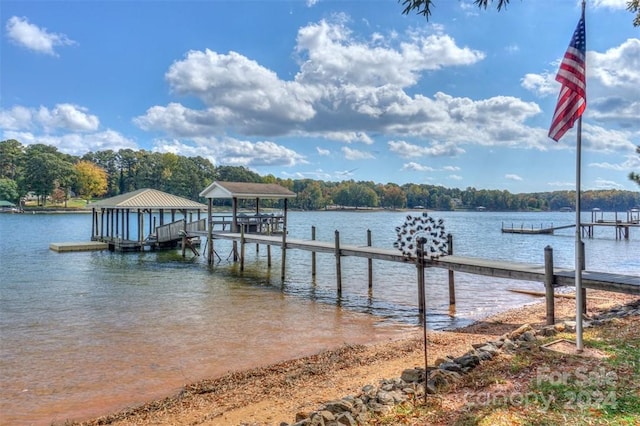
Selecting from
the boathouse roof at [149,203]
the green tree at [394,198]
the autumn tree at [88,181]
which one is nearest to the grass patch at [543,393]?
the boathouse roof at [149,203]

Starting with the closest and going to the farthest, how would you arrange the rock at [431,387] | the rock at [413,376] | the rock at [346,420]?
Answer: the rock at [346,420], the rock at [431,387], the rock at [413,376]

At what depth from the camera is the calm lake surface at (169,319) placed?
7508 millimetres

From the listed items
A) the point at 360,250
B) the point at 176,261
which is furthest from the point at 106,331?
the point at 176,261

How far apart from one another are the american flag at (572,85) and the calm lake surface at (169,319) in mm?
6393

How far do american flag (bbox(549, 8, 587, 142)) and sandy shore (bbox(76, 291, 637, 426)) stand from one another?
4.52 m

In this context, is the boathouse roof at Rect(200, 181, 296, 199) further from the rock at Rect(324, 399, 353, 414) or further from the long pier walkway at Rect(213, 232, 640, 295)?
the rock at Rect(324, 399, 353, 414)

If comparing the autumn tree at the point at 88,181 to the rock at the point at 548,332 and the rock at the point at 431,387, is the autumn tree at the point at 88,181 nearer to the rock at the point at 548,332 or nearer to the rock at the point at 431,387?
the rock at the point at 548,332

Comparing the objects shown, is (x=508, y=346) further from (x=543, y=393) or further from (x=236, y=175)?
(x=236, y=175)

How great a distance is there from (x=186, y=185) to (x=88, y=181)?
22407 mm

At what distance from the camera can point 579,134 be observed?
595 centimetres

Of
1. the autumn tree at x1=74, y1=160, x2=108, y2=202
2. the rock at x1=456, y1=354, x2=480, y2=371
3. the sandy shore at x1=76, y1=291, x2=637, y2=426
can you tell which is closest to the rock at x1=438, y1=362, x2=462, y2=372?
the rock at x1=456, y1=354, x2=480, y2=371

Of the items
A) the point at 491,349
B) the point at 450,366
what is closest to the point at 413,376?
the point at 450,366

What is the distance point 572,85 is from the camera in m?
5.70

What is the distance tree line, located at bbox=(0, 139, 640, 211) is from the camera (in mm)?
91250
